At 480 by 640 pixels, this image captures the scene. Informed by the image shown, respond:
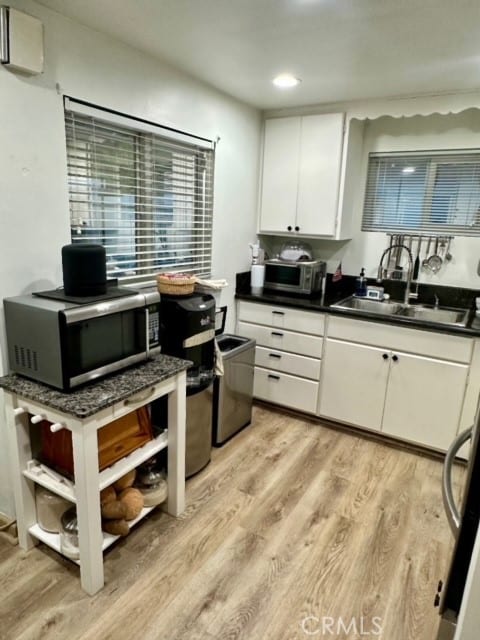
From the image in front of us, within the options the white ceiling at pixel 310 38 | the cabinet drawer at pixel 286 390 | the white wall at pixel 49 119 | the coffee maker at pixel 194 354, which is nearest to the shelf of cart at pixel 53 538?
the white wall at pixel 49 119

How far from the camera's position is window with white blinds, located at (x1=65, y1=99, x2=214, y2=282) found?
2037 millimetres

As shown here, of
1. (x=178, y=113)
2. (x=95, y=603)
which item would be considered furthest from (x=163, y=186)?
(x=95, y=603)

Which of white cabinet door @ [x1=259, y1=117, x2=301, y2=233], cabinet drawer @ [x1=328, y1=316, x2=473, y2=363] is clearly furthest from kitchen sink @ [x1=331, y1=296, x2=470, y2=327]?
white cabinet door @ [x1=259, y1=117, x2=301, y2=233]

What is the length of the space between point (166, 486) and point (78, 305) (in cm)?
106

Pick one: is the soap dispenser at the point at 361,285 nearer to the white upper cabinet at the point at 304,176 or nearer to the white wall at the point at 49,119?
the white upper cabinet at the point at 304,176

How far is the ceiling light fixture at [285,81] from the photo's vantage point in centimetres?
245

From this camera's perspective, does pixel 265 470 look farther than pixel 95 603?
Yes

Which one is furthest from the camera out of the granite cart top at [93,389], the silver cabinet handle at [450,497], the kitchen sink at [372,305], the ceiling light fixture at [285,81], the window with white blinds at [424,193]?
the kitchen sink at [372,305]

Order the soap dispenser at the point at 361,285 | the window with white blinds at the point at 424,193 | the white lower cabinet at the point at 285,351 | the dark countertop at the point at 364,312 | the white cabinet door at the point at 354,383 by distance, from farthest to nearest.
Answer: the soap dispenser at the point at 361,285, the white lower cabinet at the point at 285,351, the window with white blinds at the point at 424,193, the white cabinet door at the point at 354,383, the dark countertop at the point at 364,312

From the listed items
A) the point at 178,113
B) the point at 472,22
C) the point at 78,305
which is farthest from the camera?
the point at 178,113

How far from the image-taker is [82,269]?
1.71 meters

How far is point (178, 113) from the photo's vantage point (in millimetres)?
2498

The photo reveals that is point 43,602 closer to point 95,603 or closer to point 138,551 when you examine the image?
point 95,603

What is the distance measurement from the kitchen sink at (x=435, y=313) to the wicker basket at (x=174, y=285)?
1742 millimetres
